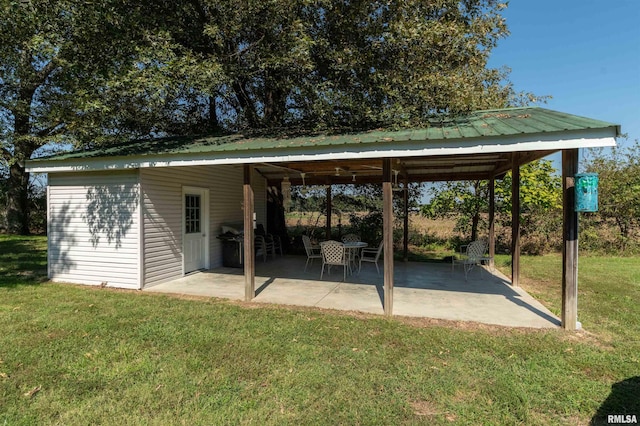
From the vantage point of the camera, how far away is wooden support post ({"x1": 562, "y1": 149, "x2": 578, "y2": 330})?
4434 mm

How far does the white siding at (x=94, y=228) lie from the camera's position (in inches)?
267

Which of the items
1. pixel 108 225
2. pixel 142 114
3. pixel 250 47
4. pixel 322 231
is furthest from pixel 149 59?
pixel 322 231

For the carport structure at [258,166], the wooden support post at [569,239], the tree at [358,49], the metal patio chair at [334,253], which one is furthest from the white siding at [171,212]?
the wooden support post at [569,239]

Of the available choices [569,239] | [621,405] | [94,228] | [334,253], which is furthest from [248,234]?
[621,405]

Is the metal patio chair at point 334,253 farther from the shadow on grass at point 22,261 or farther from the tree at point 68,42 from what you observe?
the shadow on grass at point 22,261

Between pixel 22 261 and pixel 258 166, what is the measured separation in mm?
7569

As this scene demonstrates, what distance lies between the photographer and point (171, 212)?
749cm

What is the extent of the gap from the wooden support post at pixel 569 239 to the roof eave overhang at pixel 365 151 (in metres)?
0.47

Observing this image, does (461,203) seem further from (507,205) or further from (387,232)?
(387,232)

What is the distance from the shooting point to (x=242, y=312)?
5.27m

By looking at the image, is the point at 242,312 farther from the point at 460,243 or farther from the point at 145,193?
the point at 460,243

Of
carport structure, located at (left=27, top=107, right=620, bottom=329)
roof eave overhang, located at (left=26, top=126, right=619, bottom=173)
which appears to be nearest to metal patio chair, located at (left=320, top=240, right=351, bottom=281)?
carport structure, located at (left=27, top=107, right=620, bottom=329)

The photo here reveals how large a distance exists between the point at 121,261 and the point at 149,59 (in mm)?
3826

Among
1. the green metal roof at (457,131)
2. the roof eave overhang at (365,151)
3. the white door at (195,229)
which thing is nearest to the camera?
the roof eave overhang at (365,151)
